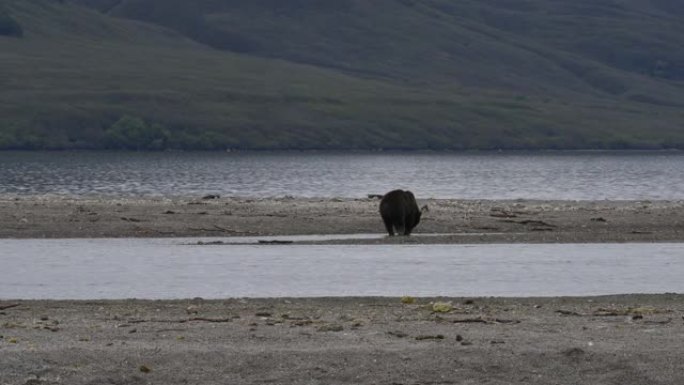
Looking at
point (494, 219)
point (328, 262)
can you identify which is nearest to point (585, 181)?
point (494, 219)

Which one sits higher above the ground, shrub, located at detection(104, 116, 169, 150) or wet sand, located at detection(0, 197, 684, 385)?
wet sand, located at detection(0, 197, 684, 385)

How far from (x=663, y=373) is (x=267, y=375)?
12.4 ft

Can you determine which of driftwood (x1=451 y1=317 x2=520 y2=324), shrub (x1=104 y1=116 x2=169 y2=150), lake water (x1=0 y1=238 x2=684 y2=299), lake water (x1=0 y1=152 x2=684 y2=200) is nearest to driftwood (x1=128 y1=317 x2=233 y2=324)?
driftwood (x1=451 y1=317 x2=520 y2=324)

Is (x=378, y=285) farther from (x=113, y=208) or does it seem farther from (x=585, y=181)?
(x=585, y=181)

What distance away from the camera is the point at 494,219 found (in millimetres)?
41688

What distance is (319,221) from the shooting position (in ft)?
135

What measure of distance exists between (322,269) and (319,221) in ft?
41.4

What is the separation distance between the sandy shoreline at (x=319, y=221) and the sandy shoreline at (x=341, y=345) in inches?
648

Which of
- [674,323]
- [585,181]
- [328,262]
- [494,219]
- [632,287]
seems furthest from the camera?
[585,181]

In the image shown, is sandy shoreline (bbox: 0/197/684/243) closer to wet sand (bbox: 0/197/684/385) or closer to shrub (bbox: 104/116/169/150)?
wet sand (bbox: 0/197/684/385)

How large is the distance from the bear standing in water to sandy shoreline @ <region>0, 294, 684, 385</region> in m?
15.5

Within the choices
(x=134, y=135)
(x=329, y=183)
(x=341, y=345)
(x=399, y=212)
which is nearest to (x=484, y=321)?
(x=341, y=345)

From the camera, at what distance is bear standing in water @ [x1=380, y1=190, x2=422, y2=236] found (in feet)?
117

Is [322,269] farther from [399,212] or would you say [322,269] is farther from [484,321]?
[484,321]
